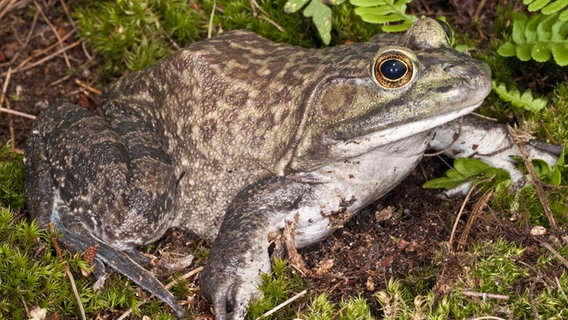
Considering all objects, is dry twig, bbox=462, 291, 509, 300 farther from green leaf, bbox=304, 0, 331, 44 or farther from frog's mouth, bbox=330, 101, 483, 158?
green leaf, bbox=304, 0, 331, 44

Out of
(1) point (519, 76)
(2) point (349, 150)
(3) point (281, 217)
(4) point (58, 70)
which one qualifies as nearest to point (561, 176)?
(1) point (519, 76)

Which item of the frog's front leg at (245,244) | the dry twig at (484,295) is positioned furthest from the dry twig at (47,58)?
the dry twig at (484,295)

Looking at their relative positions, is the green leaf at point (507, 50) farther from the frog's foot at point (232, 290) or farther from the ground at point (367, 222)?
the frog's foot at point (232, 290)

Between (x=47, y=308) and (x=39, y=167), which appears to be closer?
(x=47, y=308)

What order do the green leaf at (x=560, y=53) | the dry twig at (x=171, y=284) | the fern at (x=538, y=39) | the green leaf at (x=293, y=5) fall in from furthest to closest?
the green leaf at (x=293, y=5) < the fern at (x=538, y=39) < the green leaf at (x=560, y=53) < the dry twig at (x=171, y=284)

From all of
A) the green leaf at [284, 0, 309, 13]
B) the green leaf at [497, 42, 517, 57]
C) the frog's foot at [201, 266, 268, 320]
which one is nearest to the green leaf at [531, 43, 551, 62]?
the green leaf at [497, 42, 517, 57]

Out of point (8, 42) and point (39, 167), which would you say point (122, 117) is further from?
point (8, 42)
